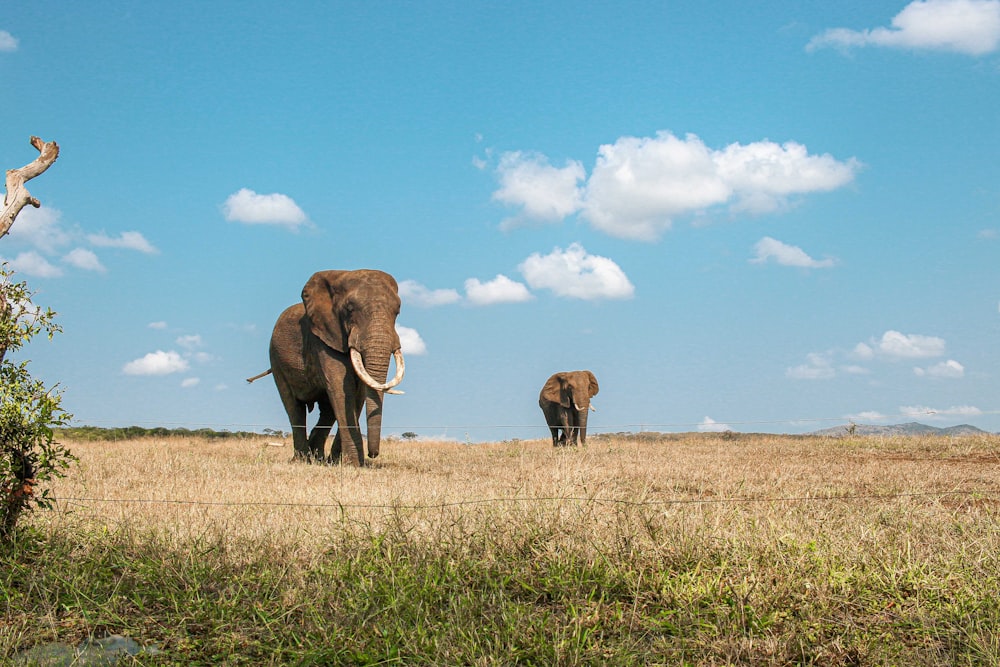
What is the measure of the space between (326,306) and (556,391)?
43.2 feet

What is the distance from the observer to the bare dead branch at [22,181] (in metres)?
6.71

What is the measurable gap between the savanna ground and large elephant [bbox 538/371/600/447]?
17.0 m

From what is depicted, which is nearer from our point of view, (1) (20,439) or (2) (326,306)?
(1) (20,439)

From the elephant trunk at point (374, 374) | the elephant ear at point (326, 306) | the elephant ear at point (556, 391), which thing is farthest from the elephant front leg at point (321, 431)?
the elephant ear at point (556, 391)

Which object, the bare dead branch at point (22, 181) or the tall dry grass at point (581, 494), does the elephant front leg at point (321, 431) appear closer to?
the tall dry grass at point (581, 494)

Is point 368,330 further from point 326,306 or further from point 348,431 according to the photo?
point 348,431

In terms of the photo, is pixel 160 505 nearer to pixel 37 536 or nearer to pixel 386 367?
pixel 37 536

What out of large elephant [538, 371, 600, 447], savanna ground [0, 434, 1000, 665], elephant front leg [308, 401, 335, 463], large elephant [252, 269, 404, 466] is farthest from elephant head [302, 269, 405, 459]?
large elephant [538, 371, 600, 447]

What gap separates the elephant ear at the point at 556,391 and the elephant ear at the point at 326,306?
40.0ft

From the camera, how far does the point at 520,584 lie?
5301 millimetres

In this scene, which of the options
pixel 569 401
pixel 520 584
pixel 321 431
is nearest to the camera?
pixel 520 584

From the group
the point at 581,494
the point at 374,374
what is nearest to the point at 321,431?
the point at 374,374

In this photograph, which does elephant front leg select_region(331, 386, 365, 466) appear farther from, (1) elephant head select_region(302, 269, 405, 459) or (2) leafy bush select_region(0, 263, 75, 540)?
(2) leafy bush select_region(0, 263, 75, 540)

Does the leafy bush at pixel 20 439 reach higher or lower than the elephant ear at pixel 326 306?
lower
